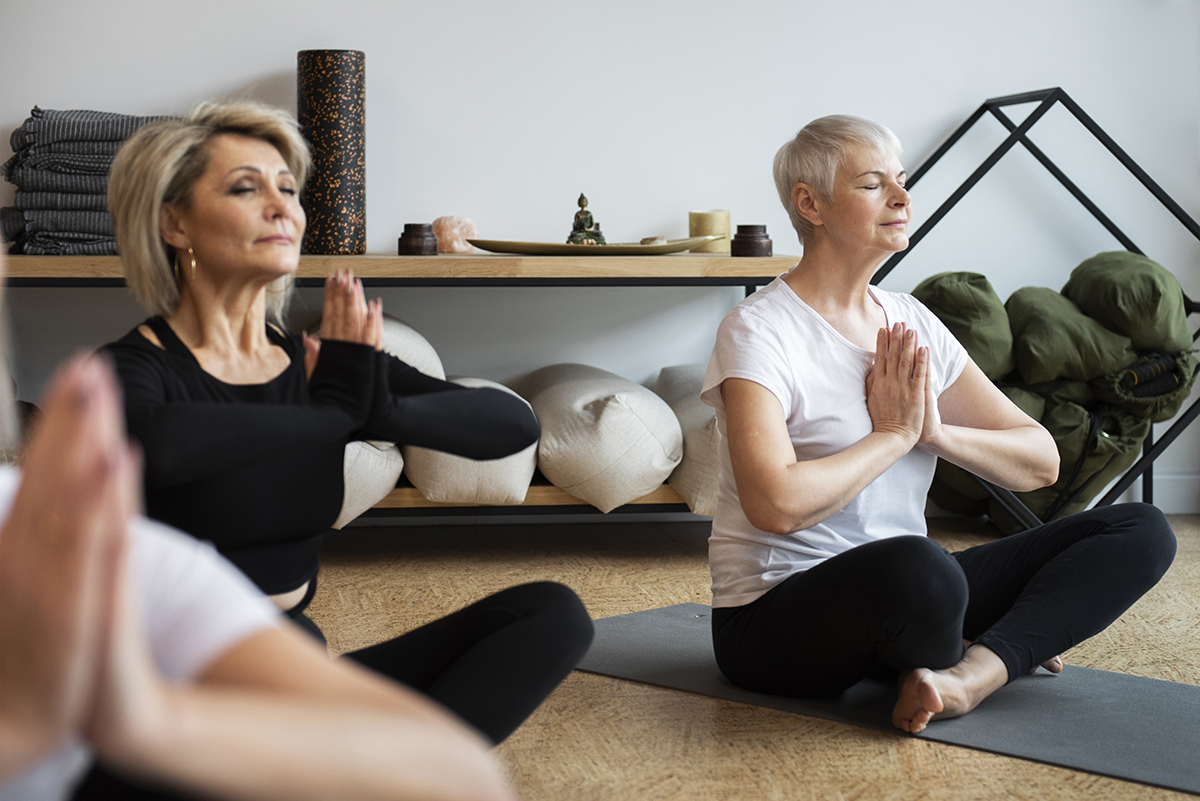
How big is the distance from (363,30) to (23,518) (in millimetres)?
2707

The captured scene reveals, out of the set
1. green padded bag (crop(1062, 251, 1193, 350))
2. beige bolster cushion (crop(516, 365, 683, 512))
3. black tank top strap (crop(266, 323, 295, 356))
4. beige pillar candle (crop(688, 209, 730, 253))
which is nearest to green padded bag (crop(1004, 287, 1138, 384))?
green padded bag (crop(1062, 251, 1193, 350))

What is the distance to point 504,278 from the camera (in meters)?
2.64

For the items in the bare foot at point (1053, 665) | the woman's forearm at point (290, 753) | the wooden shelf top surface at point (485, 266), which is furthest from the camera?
the wooden shelf top surface at point (485, 266)

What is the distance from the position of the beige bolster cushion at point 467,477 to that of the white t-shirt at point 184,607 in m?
1.90

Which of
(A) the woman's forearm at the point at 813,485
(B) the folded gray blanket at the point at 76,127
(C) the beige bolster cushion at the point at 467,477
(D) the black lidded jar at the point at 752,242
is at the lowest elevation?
(C) the beige bolster cushion at the point at 467,477

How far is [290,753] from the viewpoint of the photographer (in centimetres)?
53

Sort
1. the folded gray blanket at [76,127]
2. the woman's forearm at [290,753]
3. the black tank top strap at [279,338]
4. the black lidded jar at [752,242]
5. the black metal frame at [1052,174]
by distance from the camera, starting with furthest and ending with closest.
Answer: the black metal frame at [1052,174]
the black lidded jar at [752,242]
the folded gray blanket at [76,127]
the black tank top strap at [279,338]
the woman's forearm at [290,753]

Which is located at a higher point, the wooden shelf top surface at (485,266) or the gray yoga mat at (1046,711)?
the wooden shelf top surface at (485,266)

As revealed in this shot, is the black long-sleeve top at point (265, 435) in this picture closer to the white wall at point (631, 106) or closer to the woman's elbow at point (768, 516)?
the woman's elbow at point (768, 516)

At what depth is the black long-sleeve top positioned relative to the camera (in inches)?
44.7

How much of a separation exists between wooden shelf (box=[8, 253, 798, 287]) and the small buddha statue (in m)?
0.12

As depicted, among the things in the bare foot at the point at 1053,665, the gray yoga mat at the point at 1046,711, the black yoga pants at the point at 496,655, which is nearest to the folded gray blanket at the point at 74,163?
the gray yoga mat at the point at 1046,711

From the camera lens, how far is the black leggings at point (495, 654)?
3.83ft

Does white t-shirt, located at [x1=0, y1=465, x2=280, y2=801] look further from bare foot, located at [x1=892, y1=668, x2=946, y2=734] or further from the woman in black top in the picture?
bare foot, located at [x1=892, y1=668, x2=946, y2=734]
